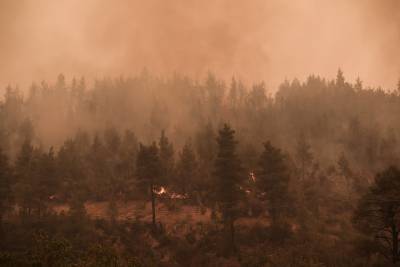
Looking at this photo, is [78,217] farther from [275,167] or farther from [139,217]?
[275,167]

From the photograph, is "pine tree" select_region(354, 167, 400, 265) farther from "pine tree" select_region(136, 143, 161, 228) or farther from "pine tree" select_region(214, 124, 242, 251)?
"pine tree" select_region(136, 143, 161, 228)

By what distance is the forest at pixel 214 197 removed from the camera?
27969 mm

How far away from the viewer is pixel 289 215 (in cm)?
4303

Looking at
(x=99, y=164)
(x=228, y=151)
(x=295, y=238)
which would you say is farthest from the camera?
(x=99, y=164)

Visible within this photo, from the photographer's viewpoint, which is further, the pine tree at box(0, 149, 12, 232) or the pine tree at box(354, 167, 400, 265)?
the pine tree at box(0, 149, 12, 232)

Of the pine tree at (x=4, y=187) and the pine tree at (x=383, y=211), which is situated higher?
the pine tree at (x=4, y=187)

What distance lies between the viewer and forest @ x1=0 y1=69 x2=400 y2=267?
1101 inches

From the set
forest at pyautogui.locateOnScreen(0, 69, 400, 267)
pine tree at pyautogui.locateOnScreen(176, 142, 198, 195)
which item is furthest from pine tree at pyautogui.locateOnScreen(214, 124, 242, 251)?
pine tree at pyautogui.locateOnScreen(176, 142, 198, 195)

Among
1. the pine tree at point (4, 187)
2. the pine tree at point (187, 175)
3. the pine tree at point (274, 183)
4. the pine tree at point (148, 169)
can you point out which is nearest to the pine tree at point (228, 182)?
the pine tree at point (274, 183)

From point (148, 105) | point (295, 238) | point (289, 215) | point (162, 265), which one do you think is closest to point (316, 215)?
point (289, 215)

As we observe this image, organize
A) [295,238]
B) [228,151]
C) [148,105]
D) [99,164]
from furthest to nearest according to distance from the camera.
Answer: [148,105]
[99,164]
[228,151]
[295,238]

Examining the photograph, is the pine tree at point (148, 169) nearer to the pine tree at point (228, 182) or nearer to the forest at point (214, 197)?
the forest at point (214, 197)

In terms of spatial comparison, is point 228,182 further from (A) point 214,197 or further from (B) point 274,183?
(B) point 274,183

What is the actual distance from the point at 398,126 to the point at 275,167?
7389cm
